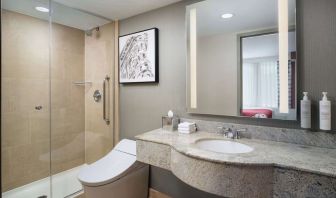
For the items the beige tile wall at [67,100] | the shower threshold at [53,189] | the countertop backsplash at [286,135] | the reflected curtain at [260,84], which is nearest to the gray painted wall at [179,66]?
the countertop backsplash at [286,135]

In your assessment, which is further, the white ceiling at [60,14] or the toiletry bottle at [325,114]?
the white ceiling at [60,14]

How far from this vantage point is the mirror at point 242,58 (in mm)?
1374

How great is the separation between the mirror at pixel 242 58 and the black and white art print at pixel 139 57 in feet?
1.31

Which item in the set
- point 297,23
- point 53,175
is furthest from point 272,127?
point 53,175

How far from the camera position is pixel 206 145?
1505 mm

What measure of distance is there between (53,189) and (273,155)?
88.9 inches

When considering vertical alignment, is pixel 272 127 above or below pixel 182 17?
below

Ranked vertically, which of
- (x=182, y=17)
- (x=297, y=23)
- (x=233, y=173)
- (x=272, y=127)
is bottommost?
(x=233, y=173)

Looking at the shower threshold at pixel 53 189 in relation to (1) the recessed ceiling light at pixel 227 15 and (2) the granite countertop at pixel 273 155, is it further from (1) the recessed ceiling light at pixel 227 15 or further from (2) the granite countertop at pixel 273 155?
(1) the recessed ceiling light at pixel 227 15

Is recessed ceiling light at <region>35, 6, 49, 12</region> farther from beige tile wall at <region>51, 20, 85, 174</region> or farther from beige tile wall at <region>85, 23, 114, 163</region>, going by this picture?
beige tile wall at <region>85, 23, 114, 163</region>

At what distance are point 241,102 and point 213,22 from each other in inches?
29.0

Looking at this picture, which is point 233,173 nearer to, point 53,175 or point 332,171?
point 332,171

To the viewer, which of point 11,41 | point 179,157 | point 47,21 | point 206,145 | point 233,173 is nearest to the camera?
point 233,173

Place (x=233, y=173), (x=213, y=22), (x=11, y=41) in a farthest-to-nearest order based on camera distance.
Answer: (x=11, y=41) → (x=213, y=22) → (x=233, y=173)
